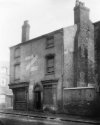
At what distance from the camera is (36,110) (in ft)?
87.1

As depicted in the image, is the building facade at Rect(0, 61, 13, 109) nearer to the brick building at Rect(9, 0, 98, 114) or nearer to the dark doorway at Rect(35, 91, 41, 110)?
the brick building at Rect(9, 0, 98, 114)

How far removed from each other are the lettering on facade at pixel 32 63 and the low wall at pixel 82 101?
20.6 feet

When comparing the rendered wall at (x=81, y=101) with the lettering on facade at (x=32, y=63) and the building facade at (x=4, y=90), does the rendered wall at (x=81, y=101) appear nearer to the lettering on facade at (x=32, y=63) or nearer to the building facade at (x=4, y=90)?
the lettering on facade at (x=32, y=63)

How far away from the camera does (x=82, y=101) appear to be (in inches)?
847

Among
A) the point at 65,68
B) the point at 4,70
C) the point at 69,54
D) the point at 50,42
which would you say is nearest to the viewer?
the point at 65,68

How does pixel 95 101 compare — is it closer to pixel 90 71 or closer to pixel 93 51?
pixel 90 71

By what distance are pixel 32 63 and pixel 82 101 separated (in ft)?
29.9

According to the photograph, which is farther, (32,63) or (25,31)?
(25,31)

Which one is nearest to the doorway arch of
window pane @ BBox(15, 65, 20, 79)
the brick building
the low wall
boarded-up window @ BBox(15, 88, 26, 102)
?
the brick building

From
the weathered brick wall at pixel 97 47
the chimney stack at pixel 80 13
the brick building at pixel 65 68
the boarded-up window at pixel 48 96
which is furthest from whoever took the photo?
the boarded-up window at pixel 48 96

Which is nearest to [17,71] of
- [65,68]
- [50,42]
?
[50,42]

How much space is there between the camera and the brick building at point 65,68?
23.0m

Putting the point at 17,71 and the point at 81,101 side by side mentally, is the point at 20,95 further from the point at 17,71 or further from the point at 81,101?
the point at 81,101

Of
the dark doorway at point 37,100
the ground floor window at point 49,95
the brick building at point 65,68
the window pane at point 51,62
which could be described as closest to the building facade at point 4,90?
the brick building at point 65,68
